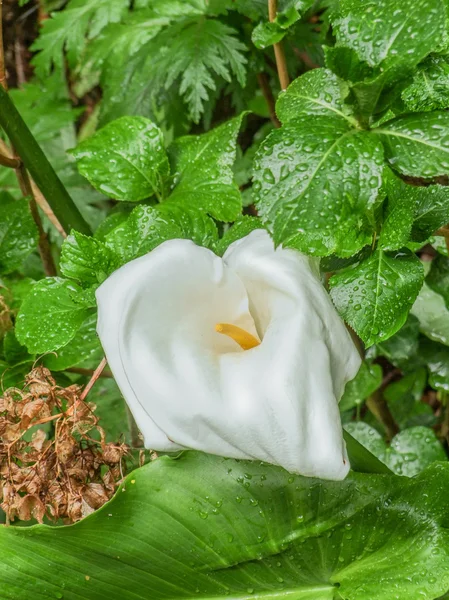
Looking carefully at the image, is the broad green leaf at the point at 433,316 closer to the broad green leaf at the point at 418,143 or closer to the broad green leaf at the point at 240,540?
the broad green leaf at the point at 240,540

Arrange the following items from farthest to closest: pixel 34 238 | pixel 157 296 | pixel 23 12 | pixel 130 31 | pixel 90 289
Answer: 1. pixel 23 12
2. pixel 130 31
3. pixel 34 238
4. pixel 90 289
5. pixel 157 296

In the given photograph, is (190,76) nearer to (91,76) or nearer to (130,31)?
(130,31)

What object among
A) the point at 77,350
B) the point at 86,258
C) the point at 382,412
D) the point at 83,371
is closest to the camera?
the point at 86,258

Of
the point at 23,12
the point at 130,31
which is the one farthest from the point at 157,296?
the point at 23,12

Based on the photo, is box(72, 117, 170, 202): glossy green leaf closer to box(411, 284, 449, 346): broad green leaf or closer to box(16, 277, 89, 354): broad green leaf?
box(16, 277, 89, 354): broad green leaf

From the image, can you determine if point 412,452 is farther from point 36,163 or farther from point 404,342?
point 36,163

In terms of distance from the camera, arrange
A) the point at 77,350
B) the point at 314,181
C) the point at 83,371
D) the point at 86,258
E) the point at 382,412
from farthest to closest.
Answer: the point at 382,412 < the point at 83,371 < the point at 77,350 < the point at 86,258 < the point at 314,181

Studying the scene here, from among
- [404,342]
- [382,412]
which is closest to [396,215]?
[404,342]

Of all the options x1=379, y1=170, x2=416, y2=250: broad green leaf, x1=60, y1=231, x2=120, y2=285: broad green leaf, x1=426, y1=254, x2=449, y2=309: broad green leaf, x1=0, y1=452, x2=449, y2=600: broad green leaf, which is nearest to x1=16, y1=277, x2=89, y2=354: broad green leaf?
x1=60, y1=231, x2=120, y2=285: broad green leaf
